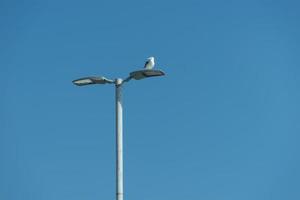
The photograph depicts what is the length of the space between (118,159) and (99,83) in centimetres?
237

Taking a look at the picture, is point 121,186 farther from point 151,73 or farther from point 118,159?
point 151,73

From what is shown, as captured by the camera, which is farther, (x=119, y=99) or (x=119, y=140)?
(x=119, y=99)

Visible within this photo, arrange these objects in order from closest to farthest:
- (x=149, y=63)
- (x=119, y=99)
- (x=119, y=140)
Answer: (x=119, y=140), (x=119, y=99), (x=149, y=63)

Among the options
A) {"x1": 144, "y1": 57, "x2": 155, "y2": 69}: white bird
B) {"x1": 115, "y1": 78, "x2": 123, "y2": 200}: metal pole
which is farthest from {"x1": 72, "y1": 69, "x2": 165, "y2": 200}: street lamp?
{"x1": 144, "y1": 57, "x2": 155, "y2": 69}: white bird

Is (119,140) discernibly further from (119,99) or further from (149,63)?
(149,63)

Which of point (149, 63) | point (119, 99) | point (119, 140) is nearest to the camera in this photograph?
point (119, 140)

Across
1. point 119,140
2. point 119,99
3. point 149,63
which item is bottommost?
point 119,140

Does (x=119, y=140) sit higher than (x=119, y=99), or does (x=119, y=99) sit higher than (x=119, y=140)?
(x=119, y=99)

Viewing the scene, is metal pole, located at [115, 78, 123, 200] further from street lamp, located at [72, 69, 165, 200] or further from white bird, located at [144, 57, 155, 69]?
white bird, located at [144, 57, 155, 69]

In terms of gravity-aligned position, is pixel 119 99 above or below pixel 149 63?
below

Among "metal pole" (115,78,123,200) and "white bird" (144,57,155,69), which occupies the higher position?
"white bird" (144,57,155,69)

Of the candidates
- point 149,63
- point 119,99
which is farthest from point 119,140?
point 149,63

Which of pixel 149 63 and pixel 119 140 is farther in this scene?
pixel 149 63

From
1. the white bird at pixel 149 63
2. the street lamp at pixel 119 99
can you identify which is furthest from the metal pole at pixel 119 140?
the white bird at pixel 149 63
